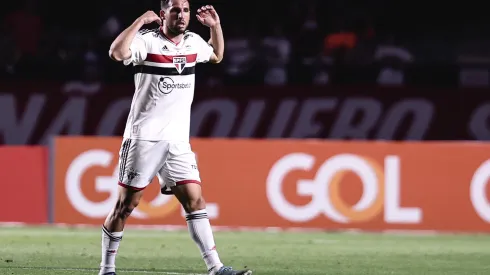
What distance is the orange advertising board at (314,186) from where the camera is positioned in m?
14.4

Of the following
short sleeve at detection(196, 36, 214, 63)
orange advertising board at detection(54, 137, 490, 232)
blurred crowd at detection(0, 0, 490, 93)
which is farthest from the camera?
blurred crowd at detection(0, 0, 490, 93)

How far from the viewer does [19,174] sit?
48.8 ft

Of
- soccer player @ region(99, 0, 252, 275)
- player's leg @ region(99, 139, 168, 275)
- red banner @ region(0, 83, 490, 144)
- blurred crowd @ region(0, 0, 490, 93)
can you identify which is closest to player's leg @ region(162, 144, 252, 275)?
soccer player @ region(99, 0, 252, 275)

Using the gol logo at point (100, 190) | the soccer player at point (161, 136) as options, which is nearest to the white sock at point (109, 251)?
the soccer player at point (161, 136)

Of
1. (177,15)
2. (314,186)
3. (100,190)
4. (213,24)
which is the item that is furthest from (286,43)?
(177,15)

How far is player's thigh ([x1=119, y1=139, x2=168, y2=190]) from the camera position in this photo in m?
8.41

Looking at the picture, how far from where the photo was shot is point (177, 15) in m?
8.43

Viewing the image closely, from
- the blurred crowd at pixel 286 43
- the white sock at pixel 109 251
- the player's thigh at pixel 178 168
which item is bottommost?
the blurred crowd at pixel 286 43

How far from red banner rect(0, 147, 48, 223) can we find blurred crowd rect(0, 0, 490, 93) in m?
2.41

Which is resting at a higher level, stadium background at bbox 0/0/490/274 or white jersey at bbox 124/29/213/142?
white jersey at bbox 124/29/213/142

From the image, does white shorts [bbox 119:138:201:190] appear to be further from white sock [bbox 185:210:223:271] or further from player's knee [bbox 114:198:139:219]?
white sock [bbox 185:210:223:271]

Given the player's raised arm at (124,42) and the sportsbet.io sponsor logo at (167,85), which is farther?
the sportsbet.io sponsor logo at (167,85)

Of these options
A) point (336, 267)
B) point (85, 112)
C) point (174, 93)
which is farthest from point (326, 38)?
point (174, 93)

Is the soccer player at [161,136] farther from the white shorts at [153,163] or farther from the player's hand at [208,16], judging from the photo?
the player's hand at [208,16]
